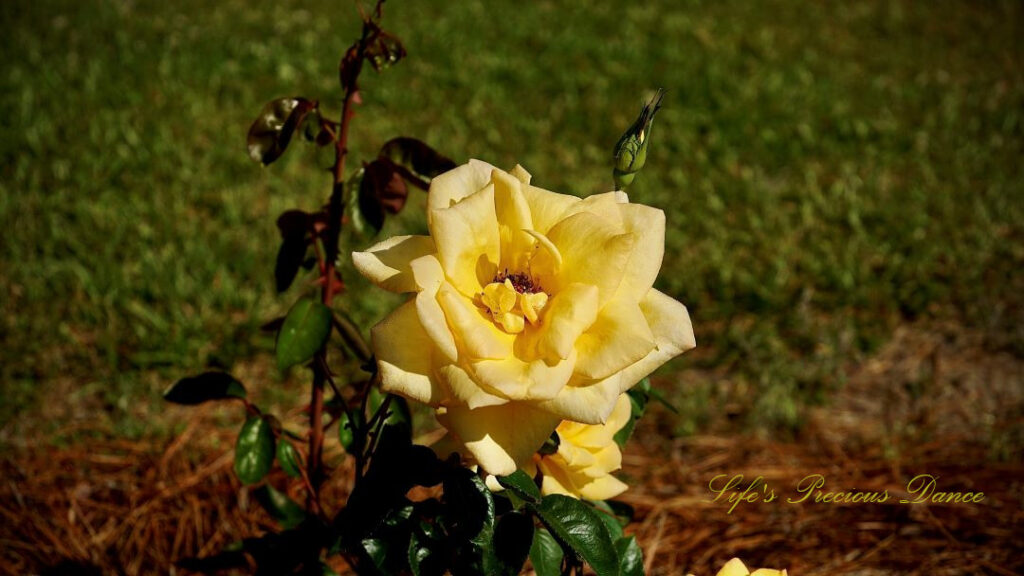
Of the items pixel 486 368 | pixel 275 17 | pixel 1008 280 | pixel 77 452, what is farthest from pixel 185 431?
pixel 275 17

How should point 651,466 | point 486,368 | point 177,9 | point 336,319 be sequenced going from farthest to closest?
point 177,9 < point 651,466 < point 336,319 < point 486,368

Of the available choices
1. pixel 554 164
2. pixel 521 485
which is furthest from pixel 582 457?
pixel 554 164

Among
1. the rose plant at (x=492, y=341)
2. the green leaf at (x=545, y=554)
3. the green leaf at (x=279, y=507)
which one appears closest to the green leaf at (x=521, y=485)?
the rose plant at (x=492, y=341)

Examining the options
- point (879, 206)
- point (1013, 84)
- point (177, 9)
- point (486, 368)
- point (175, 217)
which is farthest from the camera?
point (177, 9)

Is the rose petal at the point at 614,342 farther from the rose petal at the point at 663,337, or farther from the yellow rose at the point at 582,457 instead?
the yellow rose at the point at 582,457

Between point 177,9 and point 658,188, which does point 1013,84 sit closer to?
point 658,188

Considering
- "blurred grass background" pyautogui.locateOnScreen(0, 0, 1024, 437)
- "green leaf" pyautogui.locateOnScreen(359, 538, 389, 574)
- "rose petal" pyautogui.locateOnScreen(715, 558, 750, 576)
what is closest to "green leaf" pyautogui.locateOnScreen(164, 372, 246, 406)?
"blurred grass background" pyautogui.locateOnScreen(0, 0, 1024, 437)

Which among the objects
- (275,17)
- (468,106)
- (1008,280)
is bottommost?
(1008,280)
